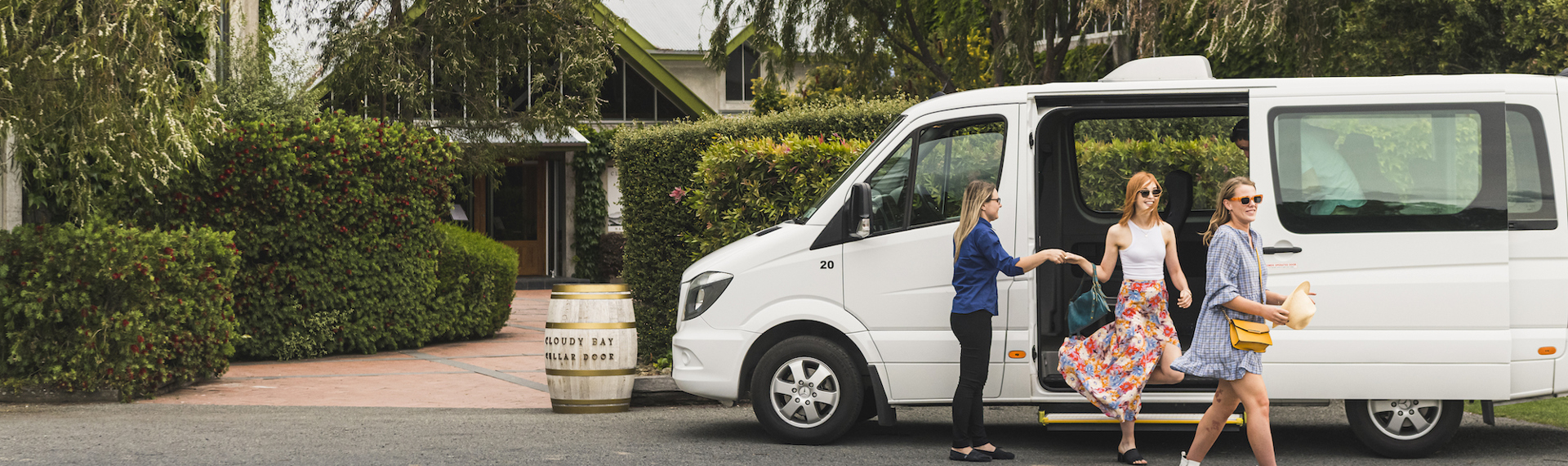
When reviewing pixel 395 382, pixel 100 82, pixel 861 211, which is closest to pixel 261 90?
pixel 395 382

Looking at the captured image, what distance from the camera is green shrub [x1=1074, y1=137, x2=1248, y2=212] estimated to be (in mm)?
7727

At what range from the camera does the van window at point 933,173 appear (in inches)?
269

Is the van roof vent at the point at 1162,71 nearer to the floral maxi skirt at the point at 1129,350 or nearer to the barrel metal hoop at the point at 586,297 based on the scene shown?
the floral maxi skirt at the point at 1129,350

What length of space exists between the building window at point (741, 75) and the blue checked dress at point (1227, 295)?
982 inches

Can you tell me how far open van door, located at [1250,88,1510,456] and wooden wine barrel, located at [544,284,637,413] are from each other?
3.99 metres

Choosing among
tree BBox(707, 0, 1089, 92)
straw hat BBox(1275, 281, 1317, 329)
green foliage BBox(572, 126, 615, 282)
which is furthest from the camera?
green foliage BBox(572, 126, 615, 282)

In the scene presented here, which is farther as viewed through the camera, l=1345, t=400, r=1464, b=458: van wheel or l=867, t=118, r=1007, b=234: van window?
l=867, t=118, r=1007, b=234: van window

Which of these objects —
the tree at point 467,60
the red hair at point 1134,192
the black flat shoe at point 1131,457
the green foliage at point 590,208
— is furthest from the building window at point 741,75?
the red hair at point 1134,192

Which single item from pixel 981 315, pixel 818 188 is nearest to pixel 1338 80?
pixel 981 315

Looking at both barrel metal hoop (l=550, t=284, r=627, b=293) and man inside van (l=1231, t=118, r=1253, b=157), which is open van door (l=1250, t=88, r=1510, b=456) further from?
barrel metal hoop (l=550, t=284, r=627, b=293)

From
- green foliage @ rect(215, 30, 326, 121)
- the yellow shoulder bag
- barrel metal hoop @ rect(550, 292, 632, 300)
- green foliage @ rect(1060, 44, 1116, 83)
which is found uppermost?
green foliage @ rect(1060, 44, 1116, 83)

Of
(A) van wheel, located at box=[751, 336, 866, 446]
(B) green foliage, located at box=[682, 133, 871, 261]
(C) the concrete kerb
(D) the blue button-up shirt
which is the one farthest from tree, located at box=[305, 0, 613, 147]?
(D) the blue button-up shirt

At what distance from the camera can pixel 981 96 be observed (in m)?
6.81

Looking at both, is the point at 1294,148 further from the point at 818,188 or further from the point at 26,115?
the point at 26,115
